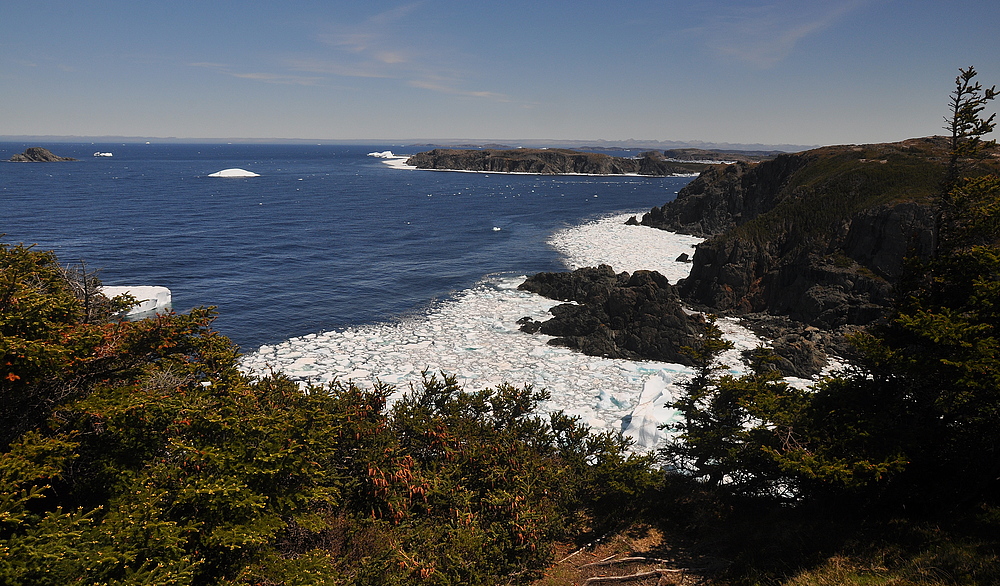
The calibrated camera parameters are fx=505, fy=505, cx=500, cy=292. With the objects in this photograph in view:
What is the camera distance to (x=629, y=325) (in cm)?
3212

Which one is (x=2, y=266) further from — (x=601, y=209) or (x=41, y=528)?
(x=601, y=209)

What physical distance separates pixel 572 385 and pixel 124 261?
1817 inches

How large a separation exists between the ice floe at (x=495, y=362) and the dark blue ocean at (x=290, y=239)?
3406 mm

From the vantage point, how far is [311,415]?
1007 centimetres

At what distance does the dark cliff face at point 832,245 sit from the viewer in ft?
114

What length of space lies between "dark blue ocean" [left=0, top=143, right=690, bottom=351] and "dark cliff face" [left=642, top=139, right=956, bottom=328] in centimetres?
1671

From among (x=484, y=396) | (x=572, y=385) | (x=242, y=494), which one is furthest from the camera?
(x=572, y=385)

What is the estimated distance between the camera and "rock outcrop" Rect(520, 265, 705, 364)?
30359mm

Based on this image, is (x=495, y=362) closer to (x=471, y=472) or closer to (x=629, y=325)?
(x=629, y=325)

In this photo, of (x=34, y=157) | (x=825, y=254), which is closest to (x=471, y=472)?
(x=825, y=254)

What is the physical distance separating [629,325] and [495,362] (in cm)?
933

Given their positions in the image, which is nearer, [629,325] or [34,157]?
[629,325]

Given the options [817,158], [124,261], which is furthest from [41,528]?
[817,158]

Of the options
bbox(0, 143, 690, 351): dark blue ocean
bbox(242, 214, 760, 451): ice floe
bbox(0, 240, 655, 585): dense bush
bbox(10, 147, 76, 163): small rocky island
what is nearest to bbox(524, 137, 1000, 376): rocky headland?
bbox(242, 214, 760, 451): ice floe
